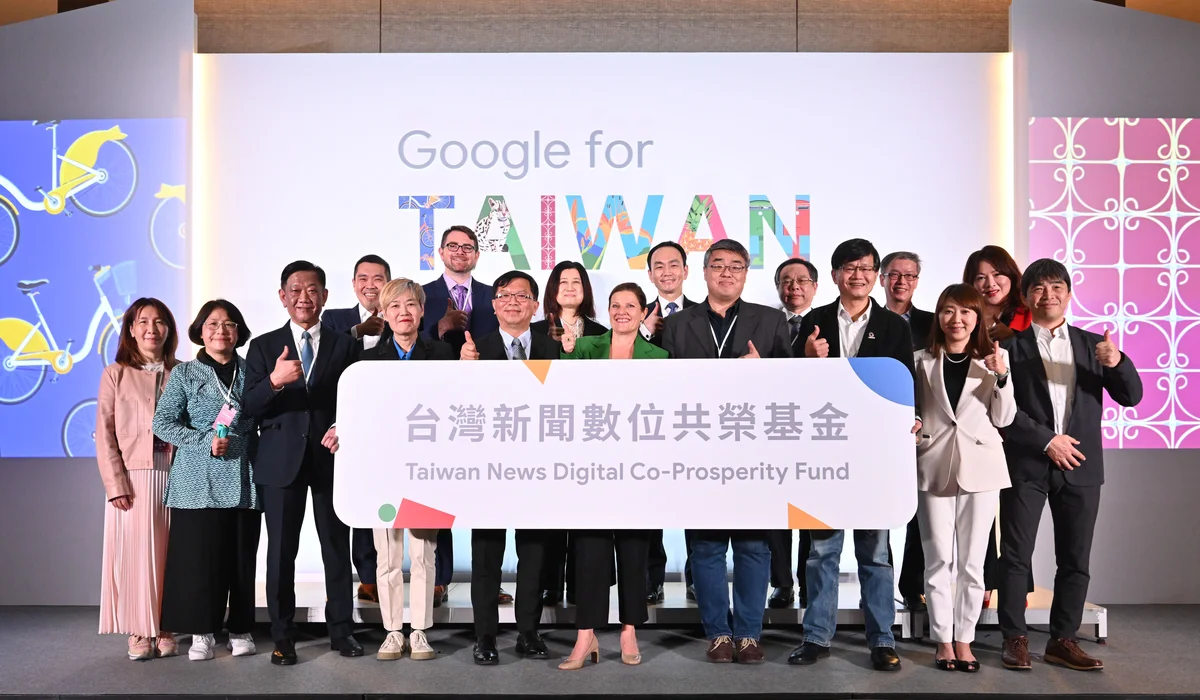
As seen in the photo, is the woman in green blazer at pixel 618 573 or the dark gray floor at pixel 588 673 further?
the woman in green blazer at pixel 618 573

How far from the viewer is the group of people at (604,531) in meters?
3.64

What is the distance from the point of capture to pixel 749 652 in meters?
3.71

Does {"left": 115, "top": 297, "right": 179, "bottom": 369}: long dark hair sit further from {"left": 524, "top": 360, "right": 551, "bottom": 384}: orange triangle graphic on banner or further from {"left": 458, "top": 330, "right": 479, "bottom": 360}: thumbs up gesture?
{"left": 524, "top": 360, "right": 551, "bottom": 384}: orange triangle graphic on banner

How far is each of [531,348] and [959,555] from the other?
1.88 metres

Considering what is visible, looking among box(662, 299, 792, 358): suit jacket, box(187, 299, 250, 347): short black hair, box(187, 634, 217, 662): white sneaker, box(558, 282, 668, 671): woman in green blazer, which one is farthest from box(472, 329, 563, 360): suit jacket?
box(187, 634, 217, 662): white sneaker

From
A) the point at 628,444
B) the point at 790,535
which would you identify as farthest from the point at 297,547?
the point at 790,535

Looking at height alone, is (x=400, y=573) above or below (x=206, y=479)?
below

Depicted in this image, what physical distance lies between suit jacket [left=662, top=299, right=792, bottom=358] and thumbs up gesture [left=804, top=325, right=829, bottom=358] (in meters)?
0.07

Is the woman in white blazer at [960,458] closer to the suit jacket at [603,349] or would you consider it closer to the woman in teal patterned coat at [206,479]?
the suit jacket at [603,349]

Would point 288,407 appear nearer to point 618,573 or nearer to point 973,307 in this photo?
point 618,573

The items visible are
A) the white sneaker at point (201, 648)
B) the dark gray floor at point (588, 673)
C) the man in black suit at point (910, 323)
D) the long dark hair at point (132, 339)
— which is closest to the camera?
the dark gray floor at point (588, 673)

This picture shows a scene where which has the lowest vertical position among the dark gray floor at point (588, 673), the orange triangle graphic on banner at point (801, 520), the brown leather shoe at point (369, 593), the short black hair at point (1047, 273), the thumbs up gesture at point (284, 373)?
the dark gray floor at point (588, 673)

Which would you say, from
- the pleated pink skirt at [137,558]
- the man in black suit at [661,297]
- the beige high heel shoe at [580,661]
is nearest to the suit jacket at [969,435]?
the man in black suit at [661,297]

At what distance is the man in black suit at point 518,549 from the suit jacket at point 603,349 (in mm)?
101
